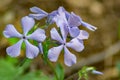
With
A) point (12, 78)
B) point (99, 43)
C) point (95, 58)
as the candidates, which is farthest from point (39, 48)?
point (99, 43)

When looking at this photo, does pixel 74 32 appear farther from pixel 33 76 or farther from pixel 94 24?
pixel 94 24

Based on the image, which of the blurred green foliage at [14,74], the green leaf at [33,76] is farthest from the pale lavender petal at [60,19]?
the green leaf at [33,76]

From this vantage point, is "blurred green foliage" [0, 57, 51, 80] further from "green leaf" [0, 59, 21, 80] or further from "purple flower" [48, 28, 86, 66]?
"purple flower" [48, 28, 86, 66]

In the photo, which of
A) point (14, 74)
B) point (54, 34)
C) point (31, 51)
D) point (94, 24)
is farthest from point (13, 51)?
point (94, 24)

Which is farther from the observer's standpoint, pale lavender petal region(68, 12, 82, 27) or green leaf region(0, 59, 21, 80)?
green leaf region(0, 59, 21, 80)

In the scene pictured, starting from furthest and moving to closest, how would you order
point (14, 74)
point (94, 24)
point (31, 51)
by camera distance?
point (94, 24) → point (14, 74) → point (31, 51)

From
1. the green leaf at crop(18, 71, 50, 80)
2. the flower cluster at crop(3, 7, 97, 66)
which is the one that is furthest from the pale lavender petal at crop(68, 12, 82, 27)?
the green leaf at crop(18, 71, 50, 80)
